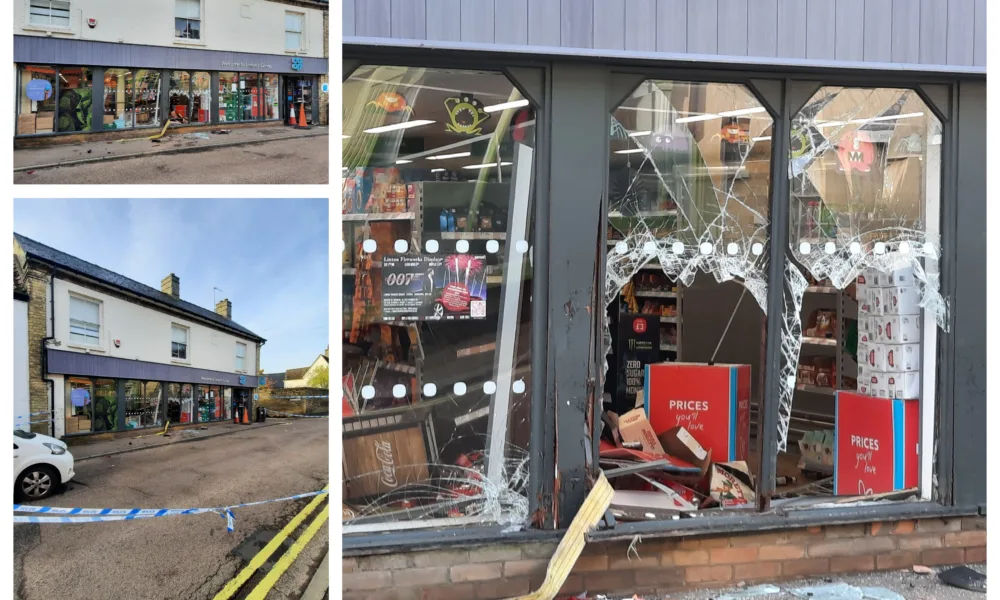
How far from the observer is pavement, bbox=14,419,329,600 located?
3775 millimetres

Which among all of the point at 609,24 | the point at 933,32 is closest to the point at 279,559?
the point at 609,24

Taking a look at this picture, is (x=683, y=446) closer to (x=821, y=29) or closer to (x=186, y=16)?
(x=821, y=29)

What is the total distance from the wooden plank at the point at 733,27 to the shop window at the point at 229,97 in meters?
2.74

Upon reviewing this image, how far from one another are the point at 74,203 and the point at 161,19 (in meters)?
0.93

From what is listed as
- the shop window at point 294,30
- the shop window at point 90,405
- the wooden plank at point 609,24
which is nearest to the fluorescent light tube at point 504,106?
the wooden plank at point 609,24

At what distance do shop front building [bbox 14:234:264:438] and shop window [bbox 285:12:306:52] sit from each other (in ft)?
4.20

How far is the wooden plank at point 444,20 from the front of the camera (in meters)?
4.70

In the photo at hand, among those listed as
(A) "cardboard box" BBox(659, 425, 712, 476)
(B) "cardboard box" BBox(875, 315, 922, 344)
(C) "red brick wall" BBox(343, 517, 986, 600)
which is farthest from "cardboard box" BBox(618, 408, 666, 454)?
(B) "cardboard box" BBox(875, 315, 922, 344)

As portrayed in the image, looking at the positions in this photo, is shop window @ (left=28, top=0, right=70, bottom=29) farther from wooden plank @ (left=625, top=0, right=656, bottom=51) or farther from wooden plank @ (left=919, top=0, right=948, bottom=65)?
wooden plank @ (left=919, top=0, right=948, bottom=65)

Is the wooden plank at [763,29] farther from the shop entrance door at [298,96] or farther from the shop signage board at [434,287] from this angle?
the shop entrance door at [298,96]

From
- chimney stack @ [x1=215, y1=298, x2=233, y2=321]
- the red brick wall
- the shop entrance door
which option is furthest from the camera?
the red brick wall

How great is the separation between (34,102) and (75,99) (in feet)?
0.66

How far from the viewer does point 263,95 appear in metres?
4.37

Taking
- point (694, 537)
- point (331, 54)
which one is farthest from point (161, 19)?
point (694, 537)
